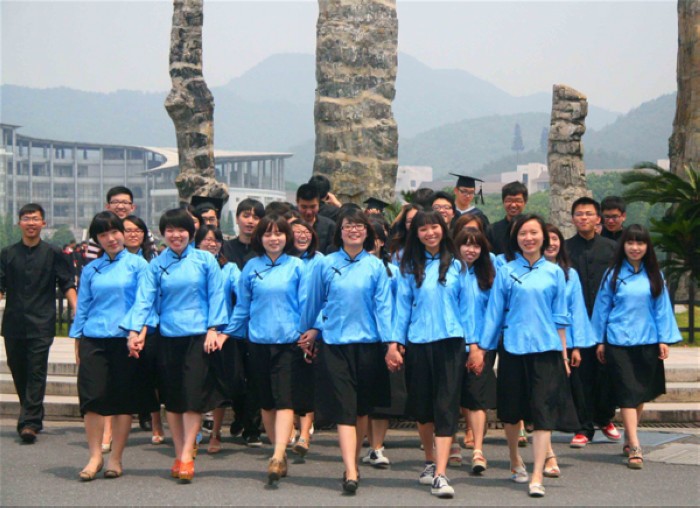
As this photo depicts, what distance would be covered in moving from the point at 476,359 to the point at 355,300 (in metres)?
0.95

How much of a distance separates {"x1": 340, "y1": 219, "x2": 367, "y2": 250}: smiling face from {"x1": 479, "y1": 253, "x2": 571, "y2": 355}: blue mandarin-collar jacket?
1.01 m

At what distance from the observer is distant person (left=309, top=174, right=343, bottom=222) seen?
34.6 feet

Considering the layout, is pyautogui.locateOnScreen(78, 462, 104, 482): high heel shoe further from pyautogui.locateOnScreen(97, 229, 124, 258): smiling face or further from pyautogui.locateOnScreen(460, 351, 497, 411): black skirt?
pyautogui.locateOnScreen(460, 351, 497, 411): black skirt

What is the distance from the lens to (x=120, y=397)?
7820 millimetres

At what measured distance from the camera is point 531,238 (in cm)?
763

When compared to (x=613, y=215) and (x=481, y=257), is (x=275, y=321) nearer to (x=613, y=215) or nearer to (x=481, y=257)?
(x=481, y=257)

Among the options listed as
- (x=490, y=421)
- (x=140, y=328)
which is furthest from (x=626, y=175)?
(x=140, y=328)

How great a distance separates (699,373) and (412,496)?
5.05 metres

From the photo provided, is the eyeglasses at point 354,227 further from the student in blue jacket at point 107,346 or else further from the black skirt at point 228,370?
the student in blue jacket at point 107,346

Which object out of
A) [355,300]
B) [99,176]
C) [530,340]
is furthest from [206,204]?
[99,176]

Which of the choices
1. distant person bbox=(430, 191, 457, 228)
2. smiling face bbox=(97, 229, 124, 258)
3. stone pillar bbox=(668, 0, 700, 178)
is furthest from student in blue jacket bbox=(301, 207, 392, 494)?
stone pillar bbox=(668, 0, 700, 178)

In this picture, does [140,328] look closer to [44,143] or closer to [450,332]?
[450,332]

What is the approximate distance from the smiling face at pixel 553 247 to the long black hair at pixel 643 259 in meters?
0.71

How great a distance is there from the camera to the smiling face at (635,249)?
27.8ft
